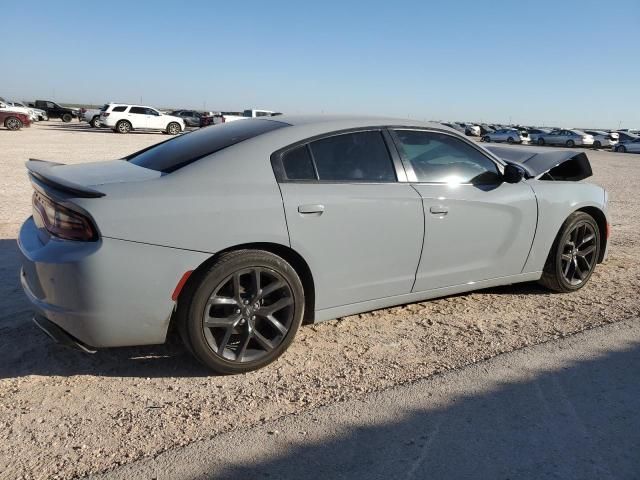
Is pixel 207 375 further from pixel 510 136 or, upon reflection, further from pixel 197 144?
pixel 510 136

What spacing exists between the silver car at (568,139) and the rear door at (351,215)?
45.4m

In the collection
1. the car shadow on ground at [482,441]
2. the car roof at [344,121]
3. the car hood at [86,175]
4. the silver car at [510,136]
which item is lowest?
the silver car at [510,136]

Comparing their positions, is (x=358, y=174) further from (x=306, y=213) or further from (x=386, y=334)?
(x=386, y=334)

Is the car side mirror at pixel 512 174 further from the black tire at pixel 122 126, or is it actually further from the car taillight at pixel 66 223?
the black tire at pixel 122 126

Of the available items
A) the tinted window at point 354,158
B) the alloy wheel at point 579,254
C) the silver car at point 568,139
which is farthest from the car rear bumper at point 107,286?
the silver car at point 568,139

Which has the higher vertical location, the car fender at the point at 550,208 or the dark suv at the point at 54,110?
the car fender at the point at 550,208

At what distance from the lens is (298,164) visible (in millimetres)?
3457

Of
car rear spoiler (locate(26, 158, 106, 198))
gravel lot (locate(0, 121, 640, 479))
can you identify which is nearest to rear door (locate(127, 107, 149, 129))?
gravel lot (locate(0, 121, 640, 479))

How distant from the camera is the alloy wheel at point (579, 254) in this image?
15.7 feet

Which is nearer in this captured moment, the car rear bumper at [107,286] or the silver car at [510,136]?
the car rear bumper at [107,286]

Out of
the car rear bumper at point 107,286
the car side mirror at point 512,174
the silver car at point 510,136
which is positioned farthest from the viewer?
the silver car at point 510,136

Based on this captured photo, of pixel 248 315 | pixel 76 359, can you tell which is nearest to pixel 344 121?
pixel 248 315

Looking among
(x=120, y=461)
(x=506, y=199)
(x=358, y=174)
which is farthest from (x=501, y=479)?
(x=506, y=199)

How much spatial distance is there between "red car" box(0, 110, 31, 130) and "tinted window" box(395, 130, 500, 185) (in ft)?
93.5
